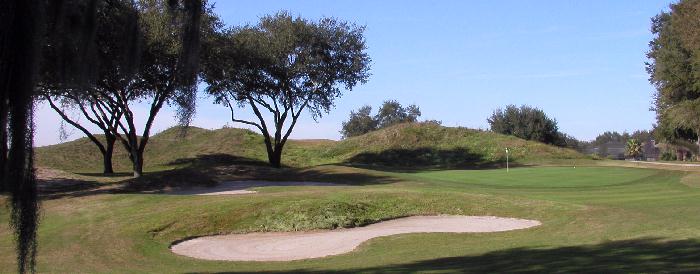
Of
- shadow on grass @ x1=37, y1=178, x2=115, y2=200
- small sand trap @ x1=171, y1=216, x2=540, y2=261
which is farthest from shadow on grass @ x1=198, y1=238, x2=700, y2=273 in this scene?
shadow on grass @ x1=37, y1=178, x2=115, y2=200

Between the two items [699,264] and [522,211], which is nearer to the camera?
[699,264]

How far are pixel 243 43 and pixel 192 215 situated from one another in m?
24.4

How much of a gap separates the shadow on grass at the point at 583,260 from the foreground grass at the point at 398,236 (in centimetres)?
2

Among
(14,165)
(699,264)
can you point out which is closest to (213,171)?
(699,264)

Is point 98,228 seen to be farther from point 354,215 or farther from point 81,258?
point 354,215

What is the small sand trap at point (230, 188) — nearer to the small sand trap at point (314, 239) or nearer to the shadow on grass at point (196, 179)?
the shadow on grass at point (196, 179)

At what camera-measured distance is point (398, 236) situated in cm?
1958

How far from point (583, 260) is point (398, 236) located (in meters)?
7.44

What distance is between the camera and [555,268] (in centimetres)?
1158

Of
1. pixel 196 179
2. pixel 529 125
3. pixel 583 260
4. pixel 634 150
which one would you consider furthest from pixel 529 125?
pixel 583 260

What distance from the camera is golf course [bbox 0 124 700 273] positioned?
1410 centimetres

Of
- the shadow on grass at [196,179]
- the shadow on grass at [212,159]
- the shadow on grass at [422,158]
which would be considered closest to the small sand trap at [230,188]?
the shadow on grass at [196,179]

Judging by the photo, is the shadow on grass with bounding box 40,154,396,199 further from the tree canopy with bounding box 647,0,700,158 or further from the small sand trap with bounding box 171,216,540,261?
the tree canopy with bounding box 647,0,700,158

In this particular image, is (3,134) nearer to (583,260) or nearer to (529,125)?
(583,260)
